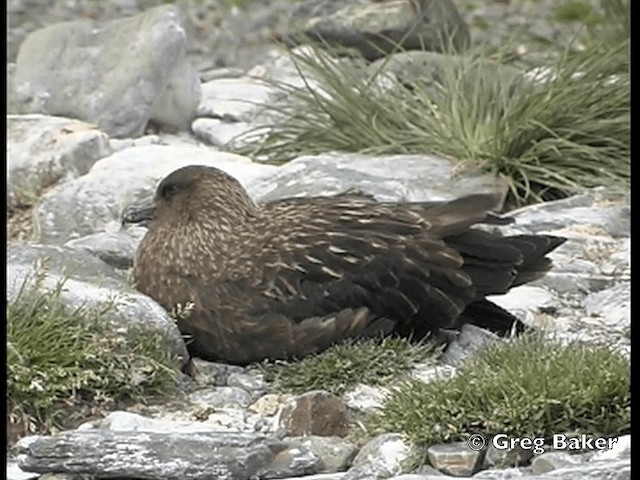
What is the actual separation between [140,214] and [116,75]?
3.20 meters

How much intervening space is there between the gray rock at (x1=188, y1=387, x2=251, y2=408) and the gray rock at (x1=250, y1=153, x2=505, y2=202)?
2299 mm

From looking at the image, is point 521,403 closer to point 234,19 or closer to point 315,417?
point 315,417

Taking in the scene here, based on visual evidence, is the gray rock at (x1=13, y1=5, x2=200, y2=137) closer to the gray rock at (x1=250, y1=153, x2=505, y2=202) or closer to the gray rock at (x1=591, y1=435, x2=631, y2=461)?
the gray rock at (x1=250, y1=153, x2=505, y2=202)

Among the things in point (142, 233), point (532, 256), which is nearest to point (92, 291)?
point (142, 233)

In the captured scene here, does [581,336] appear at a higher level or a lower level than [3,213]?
lower

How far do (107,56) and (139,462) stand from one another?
5.73 metres

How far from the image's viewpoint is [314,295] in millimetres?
7195

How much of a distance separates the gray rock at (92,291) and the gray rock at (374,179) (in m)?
1.92

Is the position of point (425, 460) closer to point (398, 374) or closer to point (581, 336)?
point (398, 374)

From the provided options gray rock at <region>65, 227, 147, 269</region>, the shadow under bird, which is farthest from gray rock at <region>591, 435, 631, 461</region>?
gray rock at <region>65, 227, 147, 269</region>

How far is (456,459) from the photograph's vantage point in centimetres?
581

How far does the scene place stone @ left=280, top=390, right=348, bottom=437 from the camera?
20.6 feet

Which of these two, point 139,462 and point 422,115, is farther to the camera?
point 422,115
